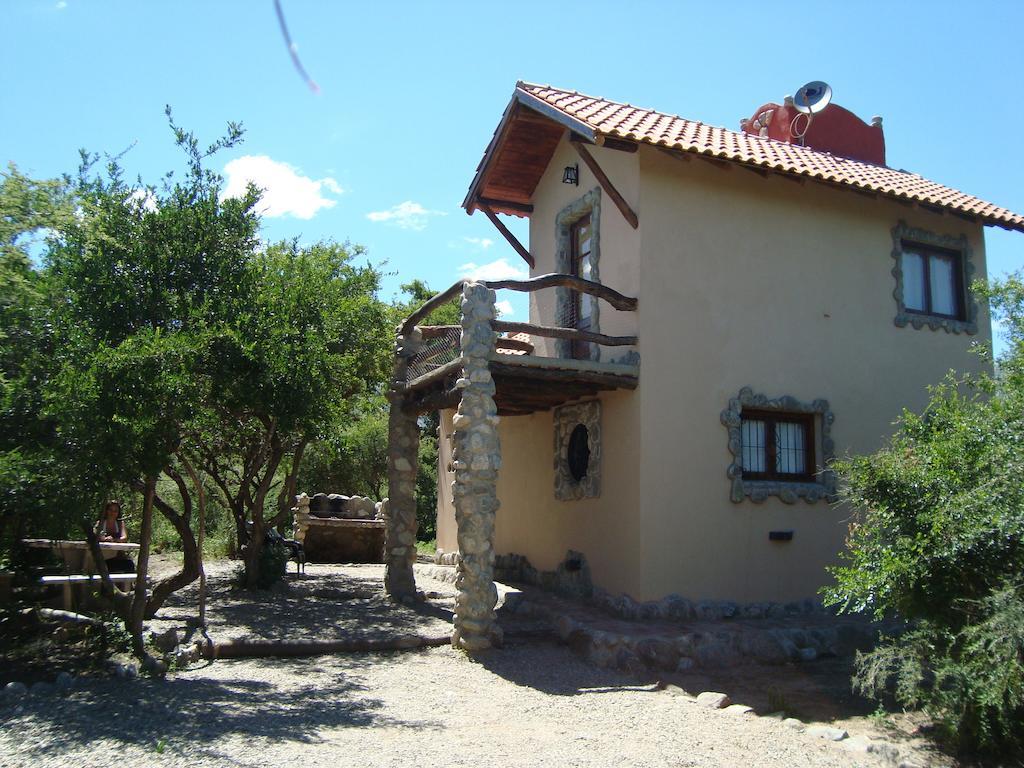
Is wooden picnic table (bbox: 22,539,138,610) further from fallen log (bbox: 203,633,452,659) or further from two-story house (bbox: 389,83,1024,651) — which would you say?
two-story house (bbox: 389,83,1024,651)

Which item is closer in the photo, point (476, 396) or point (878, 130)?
point (476, 396)

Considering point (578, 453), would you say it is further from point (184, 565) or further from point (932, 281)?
point (932, 281)

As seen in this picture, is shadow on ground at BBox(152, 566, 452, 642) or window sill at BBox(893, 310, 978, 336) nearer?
shadow on ground at BBox(152, 566, 452, 642)

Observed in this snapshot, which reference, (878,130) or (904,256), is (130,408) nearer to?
(904,256)

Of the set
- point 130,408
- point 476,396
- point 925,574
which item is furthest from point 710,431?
point 130,408

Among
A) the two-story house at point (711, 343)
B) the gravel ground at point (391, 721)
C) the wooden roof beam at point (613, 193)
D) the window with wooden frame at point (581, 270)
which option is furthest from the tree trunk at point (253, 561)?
the wooden roof beam at point (613, 193)

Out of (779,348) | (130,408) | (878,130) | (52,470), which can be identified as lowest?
(52,470)

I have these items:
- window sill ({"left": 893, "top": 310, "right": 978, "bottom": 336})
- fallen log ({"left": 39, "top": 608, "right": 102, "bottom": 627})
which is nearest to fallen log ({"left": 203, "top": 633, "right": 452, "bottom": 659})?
fallen log ({"left": 39, "top": 608, "right": 102, "bottom": 627})

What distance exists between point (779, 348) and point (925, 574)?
17.7 feet

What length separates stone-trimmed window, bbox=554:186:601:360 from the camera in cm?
1139

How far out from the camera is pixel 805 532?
428 inches

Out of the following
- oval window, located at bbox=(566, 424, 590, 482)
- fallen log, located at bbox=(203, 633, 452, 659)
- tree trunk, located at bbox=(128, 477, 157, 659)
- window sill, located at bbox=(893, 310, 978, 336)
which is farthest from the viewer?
window sill, located at bbox=(893, 310, 978, 336)

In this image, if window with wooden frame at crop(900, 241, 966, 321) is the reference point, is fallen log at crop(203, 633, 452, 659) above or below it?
below

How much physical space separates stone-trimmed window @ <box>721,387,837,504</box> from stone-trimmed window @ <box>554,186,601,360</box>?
211cm
